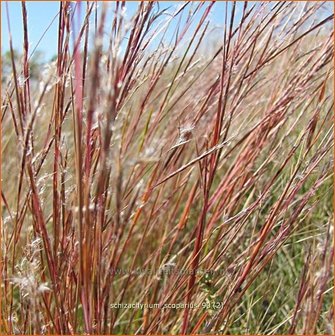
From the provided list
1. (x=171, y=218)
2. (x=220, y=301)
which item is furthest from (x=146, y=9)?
(x=171, y=218)

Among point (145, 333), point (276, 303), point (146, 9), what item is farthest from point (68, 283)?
point (276, 303)

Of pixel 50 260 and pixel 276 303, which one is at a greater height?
pixel 50 260

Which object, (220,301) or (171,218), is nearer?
(220,301)

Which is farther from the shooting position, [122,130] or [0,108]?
[122,130]

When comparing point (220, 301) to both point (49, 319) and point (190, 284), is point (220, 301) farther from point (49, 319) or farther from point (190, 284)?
point (49, 319)

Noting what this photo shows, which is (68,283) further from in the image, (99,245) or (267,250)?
(267,250)

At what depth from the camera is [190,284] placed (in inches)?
35.0

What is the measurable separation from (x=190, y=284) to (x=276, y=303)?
0.42 metres

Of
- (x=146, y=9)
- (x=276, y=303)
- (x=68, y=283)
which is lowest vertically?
(x=276, y=303)

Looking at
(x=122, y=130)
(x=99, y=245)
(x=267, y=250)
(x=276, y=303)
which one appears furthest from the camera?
(x=276, y=303)

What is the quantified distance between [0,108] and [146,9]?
287 mm

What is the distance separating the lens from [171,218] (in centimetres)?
127

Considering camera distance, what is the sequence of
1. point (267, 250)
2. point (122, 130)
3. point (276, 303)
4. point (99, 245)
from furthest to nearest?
point (276, 303)
point (122, 130)
point (267, 250)
point (99, 245)

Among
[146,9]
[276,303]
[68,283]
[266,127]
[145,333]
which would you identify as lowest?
[276,303]
